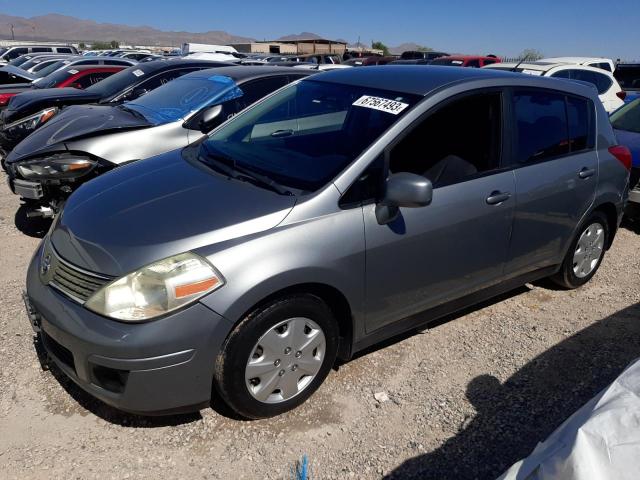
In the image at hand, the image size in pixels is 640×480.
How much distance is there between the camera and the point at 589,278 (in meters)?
4.51

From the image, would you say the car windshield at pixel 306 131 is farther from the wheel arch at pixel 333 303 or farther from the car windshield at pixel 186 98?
the car windshield at pixel 186 98

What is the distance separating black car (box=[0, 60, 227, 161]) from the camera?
22.1ft

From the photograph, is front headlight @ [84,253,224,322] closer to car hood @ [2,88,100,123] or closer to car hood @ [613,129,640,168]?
car hood @ [613,129,640,168]

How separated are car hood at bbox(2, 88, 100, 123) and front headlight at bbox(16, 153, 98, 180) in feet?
8.18

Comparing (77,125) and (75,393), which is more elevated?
(77,125)

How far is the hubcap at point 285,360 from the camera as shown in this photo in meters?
2.58

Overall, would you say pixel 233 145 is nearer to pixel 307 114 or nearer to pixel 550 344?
pixel 307 114

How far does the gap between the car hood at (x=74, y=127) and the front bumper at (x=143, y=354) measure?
2.82 meters

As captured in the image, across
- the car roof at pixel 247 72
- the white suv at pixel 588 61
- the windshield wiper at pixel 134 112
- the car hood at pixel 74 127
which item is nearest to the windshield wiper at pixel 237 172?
the car hood at pixel 74 127

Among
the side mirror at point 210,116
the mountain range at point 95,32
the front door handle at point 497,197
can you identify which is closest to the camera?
the front door handle at point 497,197

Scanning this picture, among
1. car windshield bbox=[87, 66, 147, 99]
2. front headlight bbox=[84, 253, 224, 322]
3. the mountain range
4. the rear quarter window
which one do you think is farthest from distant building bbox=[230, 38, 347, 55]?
the mountain range

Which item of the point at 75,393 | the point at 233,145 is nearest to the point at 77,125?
the point at 233,145

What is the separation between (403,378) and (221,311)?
1354 millimetres

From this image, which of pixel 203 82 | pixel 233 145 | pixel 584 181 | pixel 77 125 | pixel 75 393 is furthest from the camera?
pixel 203 82
